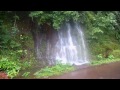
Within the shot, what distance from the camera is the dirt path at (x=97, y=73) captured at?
7.64 metres

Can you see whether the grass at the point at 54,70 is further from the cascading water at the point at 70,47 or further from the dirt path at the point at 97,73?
the cascading water at the point at 70,47

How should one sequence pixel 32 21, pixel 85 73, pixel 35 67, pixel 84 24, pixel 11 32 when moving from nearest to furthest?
pixel 85 73 → pixel 35 67 → pixel 11 32 → pixel 32 21 → pixel 84 24

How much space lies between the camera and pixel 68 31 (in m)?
10.9

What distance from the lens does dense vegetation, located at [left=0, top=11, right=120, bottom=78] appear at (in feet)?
29.6

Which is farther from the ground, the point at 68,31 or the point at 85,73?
the point at 68,31

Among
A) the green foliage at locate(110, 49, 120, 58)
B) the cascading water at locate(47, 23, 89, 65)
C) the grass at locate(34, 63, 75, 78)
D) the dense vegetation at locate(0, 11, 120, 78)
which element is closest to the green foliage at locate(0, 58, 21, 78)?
the dense vegetation at locate(0, 11, 120, 78)

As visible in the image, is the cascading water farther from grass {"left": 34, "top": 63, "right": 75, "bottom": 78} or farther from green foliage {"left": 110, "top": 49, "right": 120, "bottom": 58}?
green foliage {"left": 110, "top": 49, "right": 120, "bottom": 58}

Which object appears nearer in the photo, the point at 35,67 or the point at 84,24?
the point at 35,67

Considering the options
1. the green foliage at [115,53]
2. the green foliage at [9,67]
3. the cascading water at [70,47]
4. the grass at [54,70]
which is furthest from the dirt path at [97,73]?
the green foliage at [9,67]

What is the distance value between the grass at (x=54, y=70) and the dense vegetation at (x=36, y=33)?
0.77m

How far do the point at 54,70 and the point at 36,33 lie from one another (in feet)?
7.92
